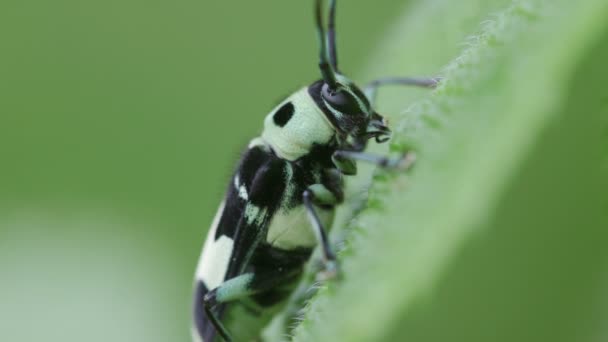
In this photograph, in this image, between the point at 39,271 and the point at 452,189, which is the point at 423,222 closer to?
the point at 452,189

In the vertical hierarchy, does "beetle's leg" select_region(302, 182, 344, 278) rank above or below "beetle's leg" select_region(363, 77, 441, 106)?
below

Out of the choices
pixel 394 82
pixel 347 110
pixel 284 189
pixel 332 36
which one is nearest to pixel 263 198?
pixel 284 189

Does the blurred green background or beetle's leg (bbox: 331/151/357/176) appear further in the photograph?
the blurred green background

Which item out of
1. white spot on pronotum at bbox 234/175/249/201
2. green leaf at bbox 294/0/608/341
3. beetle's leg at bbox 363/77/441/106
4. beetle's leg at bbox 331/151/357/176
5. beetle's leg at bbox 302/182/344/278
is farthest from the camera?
beetle's leg at bbox 363/77/441/106

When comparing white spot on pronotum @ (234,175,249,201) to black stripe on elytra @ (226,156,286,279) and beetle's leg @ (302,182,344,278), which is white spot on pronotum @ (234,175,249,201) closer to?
black stripe on elytra @ (226,156,286,279)

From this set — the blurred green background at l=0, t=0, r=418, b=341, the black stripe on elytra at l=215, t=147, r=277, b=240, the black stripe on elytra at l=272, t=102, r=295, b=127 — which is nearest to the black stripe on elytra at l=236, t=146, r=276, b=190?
the black stripe on elytra at l=215, t=147, r=277, b=240

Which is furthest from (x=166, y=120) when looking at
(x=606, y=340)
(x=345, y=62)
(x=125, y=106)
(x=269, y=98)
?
(x=606, y=340)
